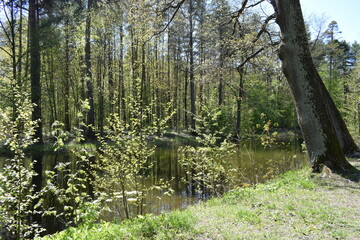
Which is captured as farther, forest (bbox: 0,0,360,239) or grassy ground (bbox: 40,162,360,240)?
forest (bbox: 0,0,360,239)

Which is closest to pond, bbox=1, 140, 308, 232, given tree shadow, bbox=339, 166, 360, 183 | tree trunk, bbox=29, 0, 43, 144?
tree shadow, bbox=339, 166, 360, 183

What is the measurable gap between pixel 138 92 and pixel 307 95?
4191 mm

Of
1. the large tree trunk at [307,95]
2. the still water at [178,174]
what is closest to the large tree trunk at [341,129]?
the large tree trunk at [307,95]

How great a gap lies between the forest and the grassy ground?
39.8 inches

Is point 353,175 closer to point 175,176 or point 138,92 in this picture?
point 138,92

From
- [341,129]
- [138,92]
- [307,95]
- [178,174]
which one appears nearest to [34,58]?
[178,174]

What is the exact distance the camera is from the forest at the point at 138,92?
15.9ft

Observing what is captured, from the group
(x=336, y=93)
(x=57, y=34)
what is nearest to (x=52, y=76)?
(x=57, y=34)

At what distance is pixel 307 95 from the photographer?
250 inches

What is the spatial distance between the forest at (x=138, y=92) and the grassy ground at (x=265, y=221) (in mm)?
1012

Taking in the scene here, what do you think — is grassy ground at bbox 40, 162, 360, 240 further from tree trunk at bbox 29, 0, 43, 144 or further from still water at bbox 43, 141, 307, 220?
tree trunk at bbox 29, 0, 43, 144

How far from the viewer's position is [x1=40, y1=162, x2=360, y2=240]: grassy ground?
→ 3.56 metres

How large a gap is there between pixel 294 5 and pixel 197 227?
5.63 m

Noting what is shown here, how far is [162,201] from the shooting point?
8164mm
